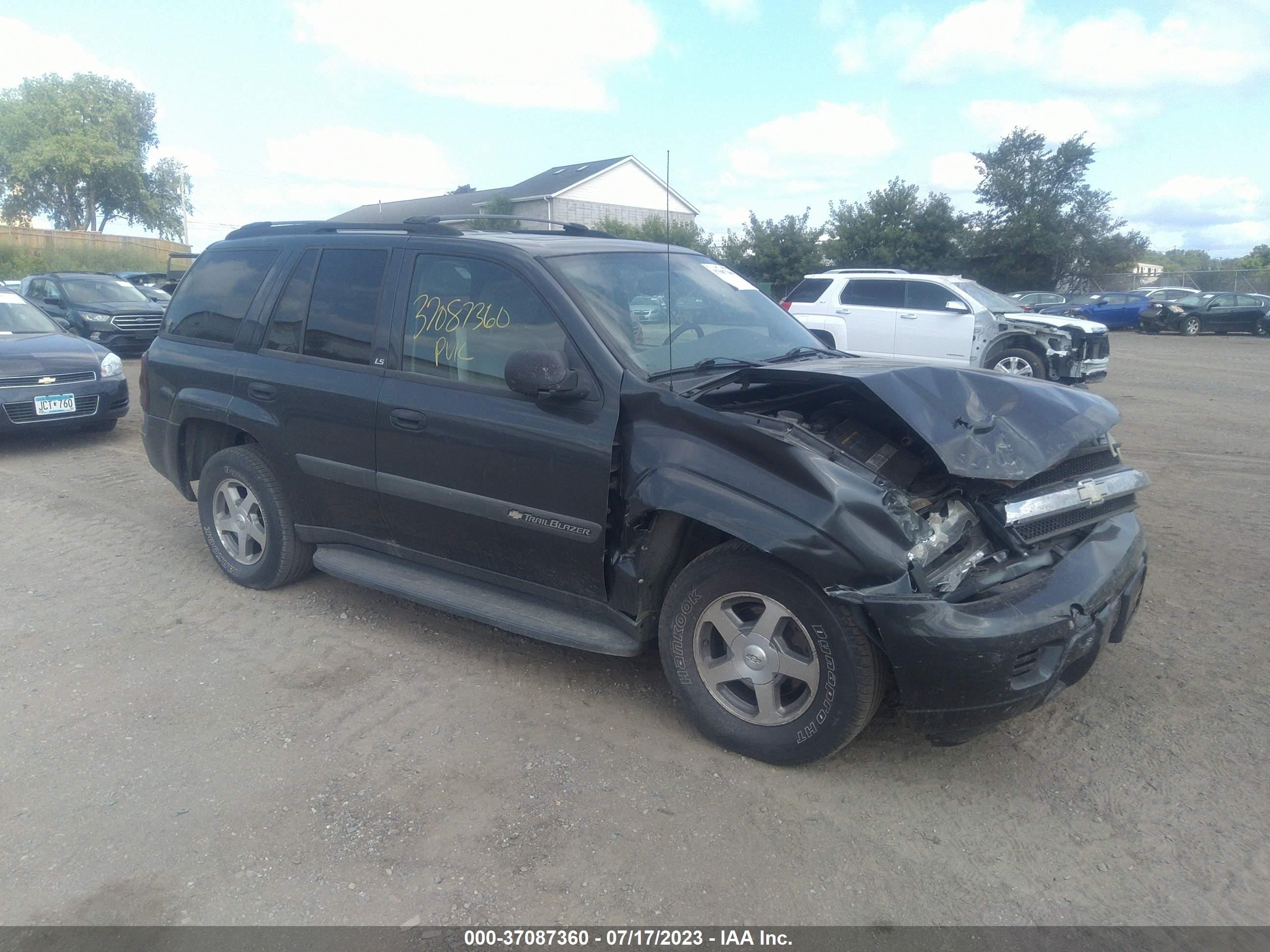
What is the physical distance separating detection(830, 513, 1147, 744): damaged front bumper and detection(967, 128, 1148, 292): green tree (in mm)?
37177

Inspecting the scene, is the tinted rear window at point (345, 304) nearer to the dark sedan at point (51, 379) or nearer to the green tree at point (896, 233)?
the dark sedan at point (51, 379)

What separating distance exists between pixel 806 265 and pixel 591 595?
31.2 meters

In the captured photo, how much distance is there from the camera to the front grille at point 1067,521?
3.49 metres

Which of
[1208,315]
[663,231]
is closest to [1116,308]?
[1208,315]

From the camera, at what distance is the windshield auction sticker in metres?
4.89

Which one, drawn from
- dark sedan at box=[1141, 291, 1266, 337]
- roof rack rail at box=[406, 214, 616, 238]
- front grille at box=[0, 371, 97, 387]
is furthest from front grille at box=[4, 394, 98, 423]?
dark sedan at box=[1141, 291, 1266, 337]

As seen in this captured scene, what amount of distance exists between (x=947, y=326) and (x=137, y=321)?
1337 centimetres

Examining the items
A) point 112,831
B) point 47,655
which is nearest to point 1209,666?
point 112,831

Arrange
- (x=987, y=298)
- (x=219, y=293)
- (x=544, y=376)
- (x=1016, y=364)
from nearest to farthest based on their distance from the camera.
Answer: (x=544, y=376) < (x=219, y=293) < (x=1016, y=364) < (x=987, y=298)

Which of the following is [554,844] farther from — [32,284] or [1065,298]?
[1065,298]

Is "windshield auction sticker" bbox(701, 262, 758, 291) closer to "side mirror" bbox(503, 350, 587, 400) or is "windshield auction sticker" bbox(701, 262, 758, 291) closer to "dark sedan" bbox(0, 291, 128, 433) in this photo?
"side mirror" bbox(503, 350, 587, 400)

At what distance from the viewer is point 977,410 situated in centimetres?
351

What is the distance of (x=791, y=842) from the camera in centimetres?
304

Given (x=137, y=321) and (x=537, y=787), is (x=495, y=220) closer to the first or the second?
(x=537, y=787)
